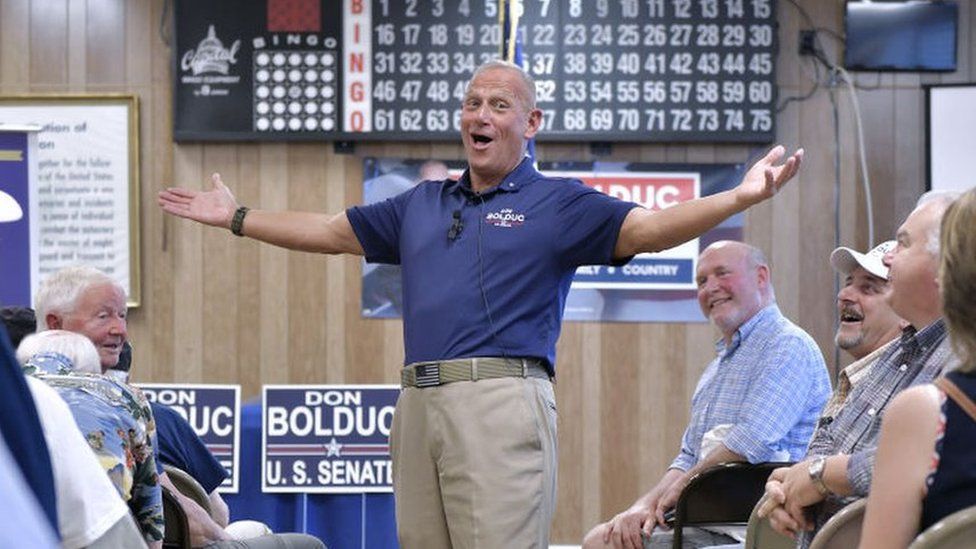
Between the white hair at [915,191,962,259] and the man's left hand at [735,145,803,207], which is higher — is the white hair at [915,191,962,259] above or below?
below

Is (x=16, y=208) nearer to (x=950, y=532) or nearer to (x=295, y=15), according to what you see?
(x=295, y=15)

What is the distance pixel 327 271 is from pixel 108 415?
421 centimetres

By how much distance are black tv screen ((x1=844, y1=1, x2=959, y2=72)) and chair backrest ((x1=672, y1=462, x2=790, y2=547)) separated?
3.51m

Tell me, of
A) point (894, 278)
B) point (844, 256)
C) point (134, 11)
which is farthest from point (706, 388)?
point (134, 11)

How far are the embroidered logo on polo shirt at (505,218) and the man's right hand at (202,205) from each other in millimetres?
763

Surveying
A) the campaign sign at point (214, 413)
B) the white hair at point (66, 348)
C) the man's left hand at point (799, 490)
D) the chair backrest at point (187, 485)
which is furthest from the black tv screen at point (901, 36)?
the white hair at point (66, 348)

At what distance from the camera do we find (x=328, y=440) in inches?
222

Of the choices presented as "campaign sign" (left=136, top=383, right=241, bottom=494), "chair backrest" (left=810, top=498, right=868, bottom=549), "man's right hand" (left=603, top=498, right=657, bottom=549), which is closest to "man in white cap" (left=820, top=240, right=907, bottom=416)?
"man's right hand" (left=603, top=498, right=657, bottom=549)

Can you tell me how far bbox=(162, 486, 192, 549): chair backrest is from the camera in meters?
3.41

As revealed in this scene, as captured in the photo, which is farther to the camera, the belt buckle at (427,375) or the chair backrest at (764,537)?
the belt buckle at (427,375)

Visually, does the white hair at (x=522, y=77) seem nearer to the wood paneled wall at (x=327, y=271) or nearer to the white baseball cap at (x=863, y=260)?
the white baseball cap at (x=863, y=260)

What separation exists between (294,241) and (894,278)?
1604 mm

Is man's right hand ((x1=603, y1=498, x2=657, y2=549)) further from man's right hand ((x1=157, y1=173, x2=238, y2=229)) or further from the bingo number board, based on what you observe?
the bingo number board

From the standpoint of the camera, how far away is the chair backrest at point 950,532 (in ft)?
6.43
